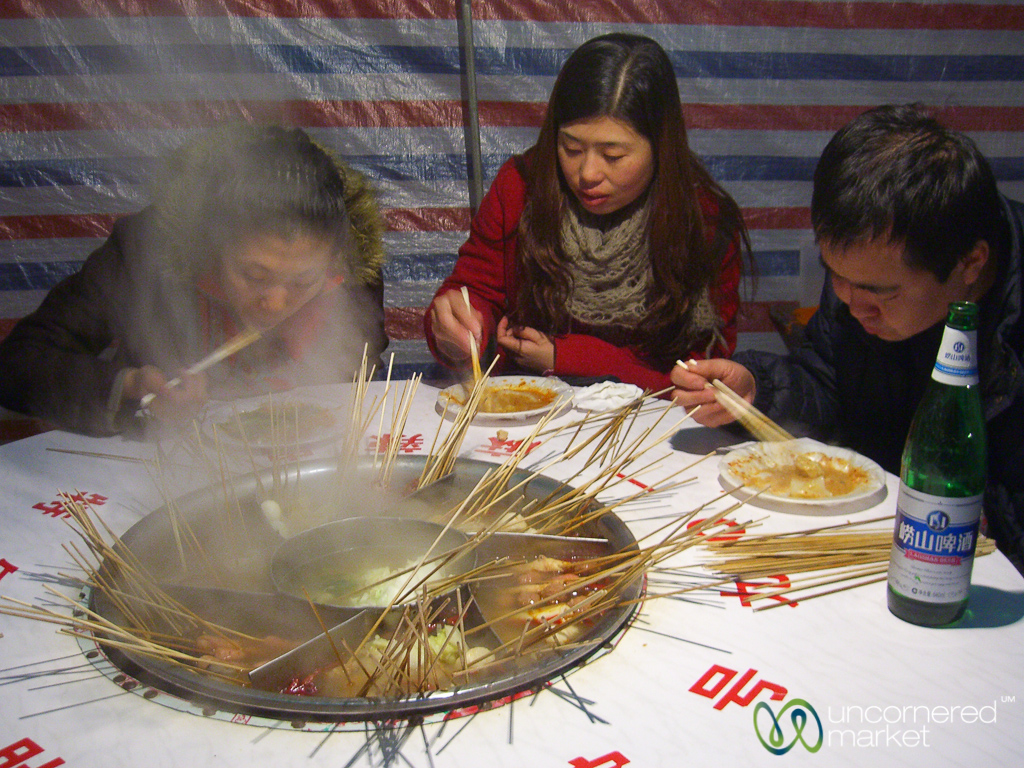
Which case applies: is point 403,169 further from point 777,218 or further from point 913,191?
point 913,191

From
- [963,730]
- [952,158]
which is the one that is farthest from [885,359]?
[963,730]

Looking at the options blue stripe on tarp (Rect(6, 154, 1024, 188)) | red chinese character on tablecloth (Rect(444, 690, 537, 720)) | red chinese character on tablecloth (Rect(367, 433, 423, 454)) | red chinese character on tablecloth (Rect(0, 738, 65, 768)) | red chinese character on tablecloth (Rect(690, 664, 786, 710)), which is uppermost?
blue stripe on tarp (Rect(6, 154, 1024, 188))

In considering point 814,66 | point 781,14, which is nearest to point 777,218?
point 814,66

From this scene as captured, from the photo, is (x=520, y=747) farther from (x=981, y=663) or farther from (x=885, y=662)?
(x=981, y=663)

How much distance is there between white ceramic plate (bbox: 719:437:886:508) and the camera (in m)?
1.45

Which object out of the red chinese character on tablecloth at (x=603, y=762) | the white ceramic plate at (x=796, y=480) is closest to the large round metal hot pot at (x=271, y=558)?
the red chinese character on tablecloth at (x=603, y=762)

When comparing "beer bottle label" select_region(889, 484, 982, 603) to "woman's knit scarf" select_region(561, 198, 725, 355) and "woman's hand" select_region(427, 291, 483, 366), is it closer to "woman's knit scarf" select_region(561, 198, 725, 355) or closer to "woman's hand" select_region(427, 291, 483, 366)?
"woman's hand" select_region(427, 291, 483, 366)

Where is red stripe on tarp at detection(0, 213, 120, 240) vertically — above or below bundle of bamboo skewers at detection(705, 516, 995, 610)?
above

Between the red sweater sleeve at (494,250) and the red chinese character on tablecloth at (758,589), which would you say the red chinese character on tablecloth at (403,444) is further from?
the red sweater sleeve at (494,250)

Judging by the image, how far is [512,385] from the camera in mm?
2375

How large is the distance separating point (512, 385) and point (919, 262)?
1.24 metres

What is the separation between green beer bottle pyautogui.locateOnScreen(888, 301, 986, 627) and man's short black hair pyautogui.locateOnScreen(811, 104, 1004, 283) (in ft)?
2.09

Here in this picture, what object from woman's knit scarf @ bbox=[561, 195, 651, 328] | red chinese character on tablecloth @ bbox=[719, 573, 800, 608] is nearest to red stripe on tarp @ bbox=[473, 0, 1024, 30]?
woman's knit scarf @ bbox=[561, 195, 651, 328]

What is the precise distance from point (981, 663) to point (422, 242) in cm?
361
